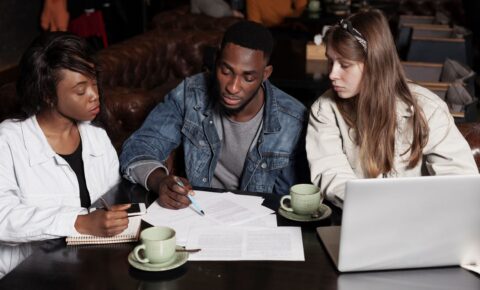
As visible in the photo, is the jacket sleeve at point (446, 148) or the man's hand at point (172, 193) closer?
the man's hand at point (172, 193)

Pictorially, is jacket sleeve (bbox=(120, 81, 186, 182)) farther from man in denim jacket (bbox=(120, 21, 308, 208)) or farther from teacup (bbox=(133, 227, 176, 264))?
teacup (bbox=(133, 227, 176, 264))

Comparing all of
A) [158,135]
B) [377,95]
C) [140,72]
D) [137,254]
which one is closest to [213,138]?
[158,135]

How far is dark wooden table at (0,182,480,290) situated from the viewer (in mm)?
1375

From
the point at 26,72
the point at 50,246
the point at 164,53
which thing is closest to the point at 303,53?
the point at 164,53

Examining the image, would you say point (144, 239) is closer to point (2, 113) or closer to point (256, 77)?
point (256, 77)

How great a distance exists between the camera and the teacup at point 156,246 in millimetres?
1414

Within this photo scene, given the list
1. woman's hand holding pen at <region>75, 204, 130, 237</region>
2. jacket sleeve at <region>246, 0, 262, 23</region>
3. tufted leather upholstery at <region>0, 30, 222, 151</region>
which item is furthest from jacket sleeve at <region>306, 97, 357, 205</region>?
jacket sleeve at <region>246, 0, 262, 23</region>

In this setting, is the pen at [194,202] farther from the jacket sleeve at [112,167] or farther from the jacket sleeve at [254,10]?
the jacket sleeve at [254,10]

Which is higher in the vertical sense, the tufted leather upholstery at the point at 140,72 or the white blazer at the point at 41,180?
the white blazer at the point at 41,180

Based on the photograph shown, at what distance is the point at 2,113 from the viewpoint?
117 inches

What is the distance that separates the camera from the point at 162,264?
1.43m

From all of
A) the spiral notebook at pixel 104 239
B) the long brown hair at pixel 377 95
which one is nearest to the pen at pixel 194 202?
the spiral notebook at pixel 104 239

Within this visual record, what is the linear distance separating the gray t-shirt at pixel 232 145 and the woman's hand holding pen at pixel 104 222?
2.51 ft

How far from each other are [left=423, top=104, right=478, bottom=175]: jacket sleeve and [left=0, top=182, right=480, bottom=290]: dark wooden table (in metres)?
0.56
